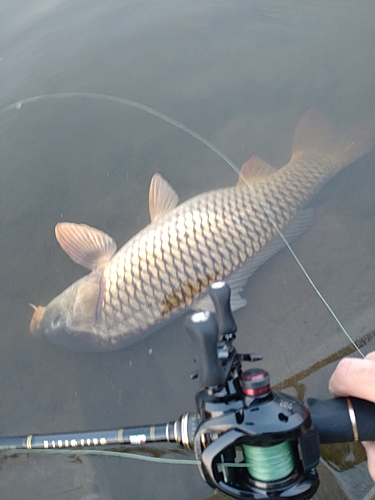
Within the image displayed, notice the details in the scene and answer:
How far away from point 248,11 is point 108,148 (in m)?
1.65

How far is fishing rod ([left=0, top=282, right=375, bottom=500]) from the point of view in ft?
2.96

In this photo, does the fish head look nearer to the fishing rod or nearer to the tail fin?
the fishing rod

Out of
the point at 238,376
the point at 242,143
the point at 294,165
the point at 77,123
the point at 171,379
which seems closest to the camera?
the point at 238,376

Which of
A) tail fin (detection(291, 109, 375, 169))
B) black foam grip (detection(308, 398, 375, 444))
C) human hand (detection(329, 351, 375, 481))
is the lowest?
tail fin (detection(291, 109, 375, 169))

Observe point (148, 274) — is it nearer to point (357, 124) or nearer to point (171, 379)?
point (171, 379)

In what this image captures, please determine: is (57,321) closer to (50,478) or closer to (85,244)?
(85,244)

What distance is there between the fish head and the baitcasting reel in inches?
49.4

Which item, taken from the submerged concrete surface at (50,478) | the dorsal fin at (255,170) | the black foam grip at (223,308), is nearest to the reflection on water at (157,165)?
the submerged concrete surface at (50,478)

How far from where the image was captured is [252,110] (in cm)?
282

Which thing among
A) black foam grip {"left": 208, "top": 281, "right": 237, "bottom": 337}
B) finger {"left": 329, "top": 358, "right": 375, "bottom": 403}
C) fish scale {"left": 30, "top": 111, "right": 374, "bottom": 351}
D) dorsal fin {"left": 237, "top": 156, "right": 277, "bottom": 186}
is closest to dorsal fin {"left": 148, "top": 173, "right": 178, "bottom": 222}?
fish scale {"left": 30, "top": 111, "right": 374, "bottom": 351}

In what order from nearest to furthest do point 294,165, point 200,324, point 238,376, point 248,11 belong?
point 200,324 → point 238,376 → point 294,165 → point 248,11

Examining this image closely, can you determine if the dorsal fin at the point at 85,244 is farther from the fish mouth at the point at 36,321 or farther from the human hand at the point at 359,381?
the human hand at the point at 359,381

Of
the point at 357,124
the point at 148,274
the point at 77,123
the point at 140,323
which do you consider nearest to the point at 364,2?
the point at 357,124

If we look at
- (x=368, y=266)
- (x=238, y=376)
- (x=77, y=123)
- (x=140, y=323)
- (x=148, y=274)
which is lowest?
(x=368, y=266)
